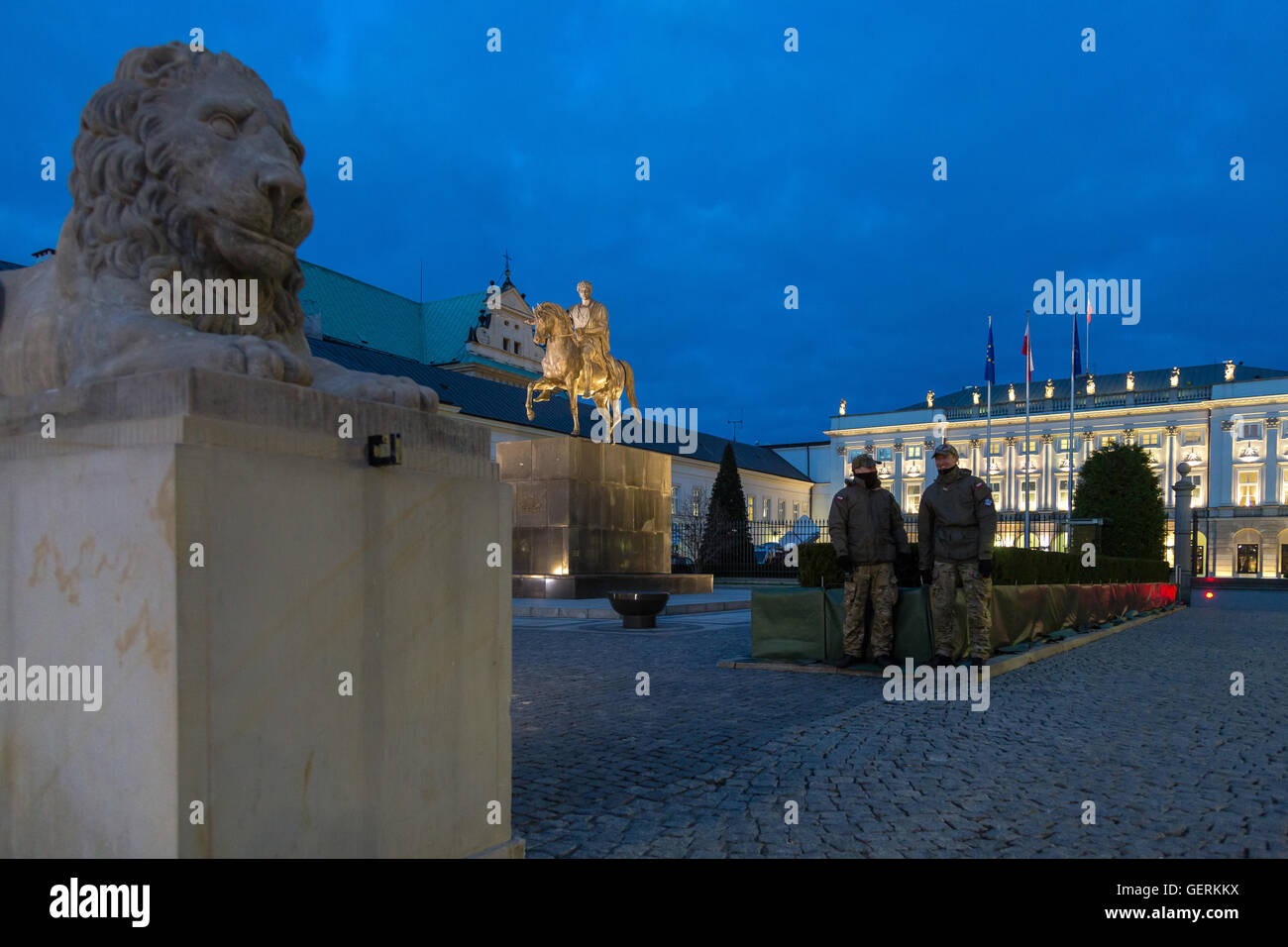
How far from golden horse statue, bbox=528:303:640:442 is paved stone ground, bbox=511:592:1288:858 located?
40.4 ft

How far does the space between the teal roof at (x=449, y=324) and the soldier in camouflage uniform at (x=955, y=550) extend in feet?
198

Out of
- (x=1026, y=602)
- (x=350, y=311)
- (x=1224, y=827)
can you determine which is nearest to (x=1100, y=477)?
(x=1026, y=602)

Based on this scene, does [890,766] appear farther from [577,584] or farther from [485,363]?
[485,363]

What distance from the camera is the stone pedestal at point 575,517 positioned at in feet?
63.0

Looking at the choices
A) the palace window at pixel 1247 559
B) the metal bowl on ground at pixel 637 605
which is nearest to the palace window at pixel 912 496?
A: the palace window at pixel 1247 559

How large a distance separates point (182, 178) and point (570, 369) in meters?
17.9

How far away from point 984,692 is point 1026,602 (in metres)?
3.71

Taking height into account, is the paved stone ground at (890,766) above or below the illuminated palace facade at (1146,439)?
below

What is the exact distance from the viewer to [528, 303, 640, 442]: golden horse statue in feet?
66.9

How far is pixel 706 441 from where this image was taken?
78.6 metres

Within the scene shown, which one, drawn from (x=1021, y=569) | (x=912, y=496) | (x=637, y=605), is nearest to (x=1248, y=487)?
(x=912, y=496)

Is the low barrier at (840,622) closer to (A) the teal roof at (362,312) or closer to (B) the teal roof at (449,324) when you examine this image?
(A) the teal roof at (362,312)

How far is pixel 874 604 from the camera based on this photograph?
28.2 ft

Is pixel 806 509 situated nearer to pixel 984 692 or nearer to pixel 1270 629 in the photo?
pixel 1270 629
